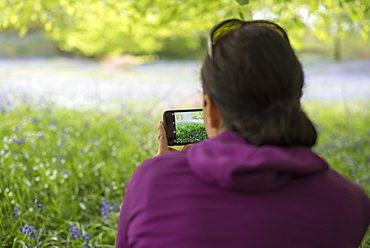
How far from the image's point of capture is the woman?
39.8 inches

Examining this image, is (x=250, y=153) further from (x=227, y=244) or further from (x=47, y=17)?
(x=47, y=17)

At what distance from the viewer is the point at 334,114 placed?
26.6 feet

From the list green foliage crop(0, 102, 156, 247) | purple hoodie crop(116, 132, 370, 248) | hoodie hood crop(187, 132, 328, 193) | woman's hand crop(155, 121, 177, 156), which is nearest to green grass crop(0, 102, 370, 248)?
green foliage crop(0, 102, 156, 247)

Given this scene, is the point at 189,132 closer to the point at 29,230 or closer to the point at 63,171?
the point at 29,230

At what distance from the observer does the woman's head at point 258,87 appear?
3.47ft

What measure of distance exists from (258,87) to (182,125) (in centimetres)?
49

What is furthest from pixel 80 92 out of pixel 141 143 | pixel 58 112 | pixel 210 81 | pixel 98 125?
pixel 210 81

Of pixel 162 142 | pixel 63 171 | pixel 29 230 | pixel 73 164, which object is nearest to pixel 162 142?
pixel 162 142

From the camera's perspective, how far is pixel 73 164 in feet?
11.6

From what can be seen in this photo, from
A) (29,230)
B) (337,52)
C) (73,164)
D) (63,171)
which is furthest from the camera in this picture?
(337,52)

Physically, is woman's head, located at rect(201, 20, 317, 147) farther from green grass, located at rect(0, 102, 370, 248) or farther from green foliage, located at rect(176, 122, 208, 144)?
green grass, located at rect(0, 102, 370, 248)

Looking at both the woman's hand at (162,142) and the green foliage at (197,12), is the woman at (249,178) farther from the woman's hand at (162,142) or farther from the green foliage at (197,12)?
the green foliage at (197,12)

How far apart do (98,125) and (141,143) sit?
2.97 feet

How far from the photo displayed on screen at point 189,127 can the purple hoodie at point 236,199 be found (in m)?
0.41
